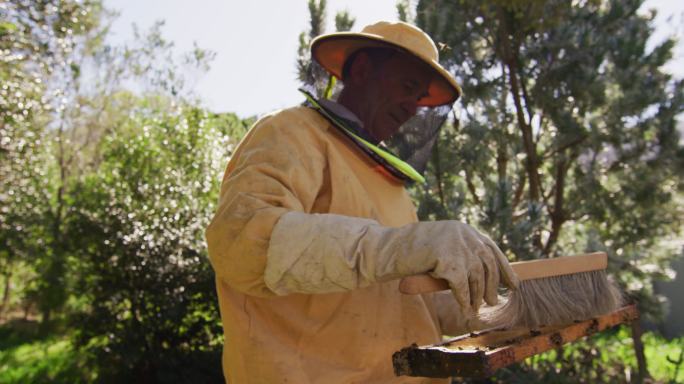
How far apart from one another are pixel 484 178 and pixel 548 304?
353 cm

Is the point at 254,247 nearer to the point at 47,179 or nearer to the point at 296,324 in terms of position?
the point at 296,324

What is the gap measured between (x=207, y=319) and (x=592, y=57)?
4478mm

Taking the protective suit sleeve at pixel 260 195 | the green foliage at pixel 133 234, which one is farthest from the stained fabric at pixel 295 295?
the green foliage at pixel 133 234

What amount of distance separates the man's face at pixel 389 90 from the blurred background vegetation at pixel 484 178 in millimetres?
2044

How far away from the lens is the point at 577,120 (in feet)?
16.4

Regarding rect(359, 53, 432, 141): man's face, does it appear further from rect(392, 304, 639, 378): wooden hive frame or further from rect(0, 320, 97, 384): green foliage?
rect(0, 320, 97, 384): green foliage

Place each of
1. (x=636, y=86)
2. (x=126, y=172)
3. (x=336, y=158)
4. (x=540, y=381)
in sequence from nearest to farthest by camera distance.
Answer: (x=336, y=158), (x=540, y=381), (x=636, y=86), (x=126, y=172)

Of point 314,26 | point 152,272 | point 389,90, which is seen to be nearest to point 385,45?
point 389,90

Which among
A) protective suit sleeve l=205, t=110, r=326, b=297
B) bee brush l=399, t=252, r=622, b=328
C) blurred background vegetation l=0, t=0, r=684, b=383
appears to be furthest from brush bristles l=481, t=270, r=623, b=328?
blurred background vegetation l=0, t=0, r=684, b=383

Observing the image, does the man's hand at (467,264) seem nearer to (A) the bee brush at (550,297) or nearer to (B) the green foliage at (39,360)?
(A) the bee brush at (550,297)

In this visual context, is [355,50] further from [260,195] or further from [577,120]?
[577,120]

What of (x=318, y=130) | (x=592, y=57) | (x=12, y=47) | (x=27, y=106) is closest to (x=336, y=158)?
(x=318, y=130)

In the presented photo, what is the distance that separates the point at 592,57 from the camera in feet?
15.9

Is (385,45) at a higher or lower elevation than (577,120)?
lower
